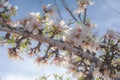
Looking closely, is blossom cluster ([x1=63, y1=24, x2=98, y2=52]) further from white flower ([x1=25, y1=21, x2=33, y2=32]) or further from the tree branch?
white flower ([x1=25, y1=21, x2=33, y2=32])

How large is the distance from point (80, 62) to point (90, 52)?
0.37 m

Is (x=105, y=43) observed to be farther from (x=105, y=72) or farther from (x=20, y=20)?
(x=20, y=20)

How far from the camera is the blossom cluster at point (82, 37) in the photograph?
259 inches

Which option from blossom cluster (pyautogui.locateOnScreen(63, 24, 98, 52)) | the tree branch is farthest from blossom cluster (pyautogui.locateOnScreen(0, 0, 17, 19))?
blossom cluster (pyautogui.locateOnScreen(63, 24, 98, 52))

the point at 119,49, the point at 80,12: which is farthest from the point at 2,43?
the point at 119,49

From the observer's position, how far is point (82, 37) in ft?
21.6

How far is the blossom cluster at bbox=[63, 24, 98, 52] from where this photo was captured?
21.6ft

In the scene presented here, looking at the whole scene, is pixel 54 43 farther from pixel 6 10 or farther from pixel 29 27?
pixel 6 10

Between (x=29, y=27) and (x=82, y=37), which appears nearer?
(x=29, y=27)

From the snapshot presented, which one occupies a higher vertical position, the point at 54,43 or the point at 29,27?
the point at 29,27

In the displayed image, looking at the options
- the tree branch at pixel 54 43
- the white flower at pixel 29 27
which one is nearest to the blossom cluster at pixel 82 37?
the tree branch at pixel 54 43

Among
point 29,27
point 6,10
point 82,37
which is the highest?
point 6,10

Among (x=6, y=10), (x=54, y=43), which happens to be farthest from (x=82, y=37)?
(x=6, y=10)

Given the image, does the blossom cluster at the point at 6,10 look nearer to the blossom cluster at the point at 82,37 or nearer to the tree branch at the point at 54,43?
the tree branch at the point at 54,43
